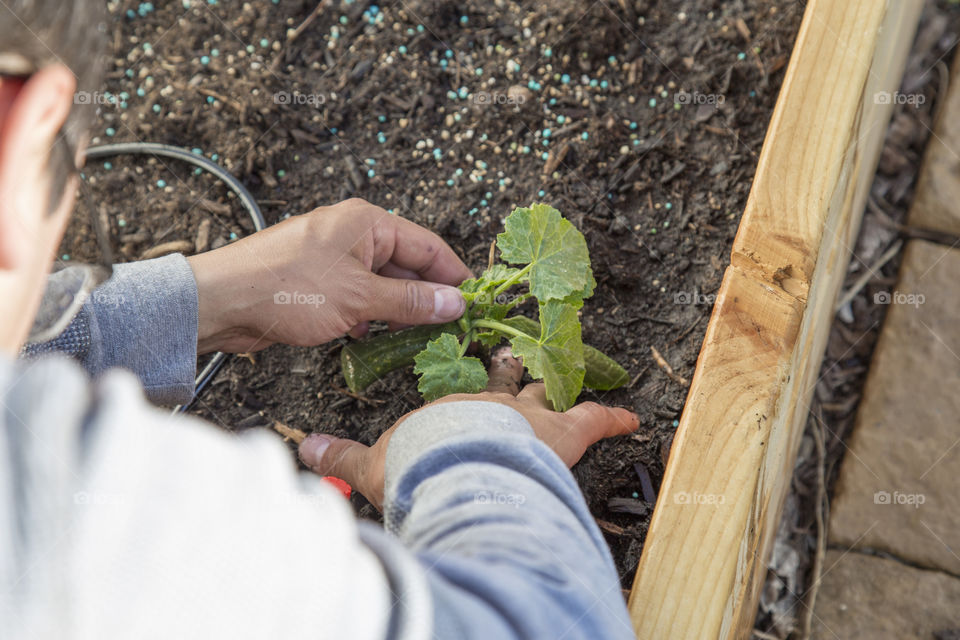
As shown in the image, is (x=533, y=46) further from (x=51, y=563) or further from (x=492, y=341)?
(x=51, y=563)

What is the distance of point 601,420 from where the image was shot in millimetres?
1473

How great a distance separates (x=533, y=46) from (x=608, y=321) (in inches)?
32.4

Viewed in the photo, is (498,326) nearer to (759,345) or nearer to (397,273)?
(397,273)

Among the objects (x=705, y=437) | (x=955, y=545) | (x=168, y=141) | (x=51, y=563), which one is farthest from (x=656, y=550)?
(x=168, y=141)

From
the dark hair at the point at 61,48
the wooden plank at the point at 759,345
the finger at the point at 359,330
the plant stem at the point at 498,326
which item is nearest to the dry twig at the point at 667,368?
the wooden plank at the point at 759,345

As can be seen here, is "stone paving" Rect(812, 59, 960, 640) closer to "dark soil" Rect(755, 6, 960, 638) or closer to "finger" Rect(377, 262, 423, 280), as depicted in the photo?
"dark soil" Rect(755, 6, 960, 638)

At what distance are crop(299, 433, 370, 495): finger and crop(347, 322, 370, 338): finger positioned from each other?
0.26 metres

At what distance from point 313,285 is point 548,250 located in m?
0.51

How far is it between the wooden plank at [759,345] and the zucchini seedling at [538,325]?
0.30 meters

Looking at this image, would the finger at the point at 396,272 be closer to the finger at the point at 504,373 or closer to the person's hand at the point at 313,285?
the person's hand at the point at 313,285

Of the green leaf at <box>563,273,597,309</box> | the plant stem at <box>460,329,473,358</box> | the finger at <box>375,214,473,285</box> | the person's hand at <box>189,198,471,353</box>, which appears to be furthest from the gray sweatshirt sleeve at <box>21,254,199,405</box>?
the green leaf at <box>563,273,597,309</box>

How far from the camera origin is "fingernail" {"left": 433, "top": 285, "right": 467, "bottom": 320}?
58.7 inches

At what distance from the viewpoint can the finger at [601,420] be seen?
144cm

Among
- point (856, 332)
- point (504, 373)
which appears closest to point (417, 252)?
point (504, 373)
